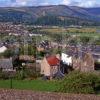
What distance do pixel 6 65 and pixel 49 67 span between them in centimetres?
332

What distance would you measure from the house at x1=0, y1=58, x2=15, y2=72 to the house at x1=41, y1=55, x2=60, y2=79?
2474mm

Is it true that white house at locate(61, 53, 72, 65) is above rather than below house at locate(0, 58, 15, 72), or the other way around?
below

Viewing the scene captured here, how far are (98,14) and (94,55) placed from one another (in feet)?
146

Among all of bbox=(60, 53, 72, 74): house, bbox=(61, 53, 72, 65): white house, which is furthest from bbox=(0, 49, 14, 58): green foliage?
bbox=(61, 53, 72, 65): white house

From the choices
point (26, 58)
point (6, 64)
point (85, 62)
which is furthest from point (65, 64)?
point (6, 64)

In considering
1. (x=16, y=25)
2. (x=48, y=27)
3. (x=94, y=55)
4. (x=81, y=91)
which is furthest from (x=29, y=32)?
(x=81, y=91)

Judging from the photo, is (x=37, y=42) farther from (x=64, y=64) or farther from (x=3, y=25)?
(x=64, y=64)

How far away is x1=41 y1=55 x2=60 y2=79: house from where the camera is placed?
3036cm

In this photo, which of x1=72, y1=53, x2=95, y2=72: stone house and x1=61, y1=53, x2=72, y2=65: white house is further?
x1=61, y1=53, x2=72, y2=65: white house

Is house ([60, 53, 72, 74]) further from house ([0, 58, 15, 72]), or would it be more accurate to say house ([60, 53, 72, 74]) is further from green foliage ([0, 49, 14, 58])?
green foliage ([0, 49, 14, 58])

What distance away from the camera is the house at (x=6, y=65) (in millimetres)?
29931

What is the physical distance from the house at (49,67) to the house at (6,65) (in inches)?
97.4

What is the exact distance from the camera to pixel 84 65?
31641 mm

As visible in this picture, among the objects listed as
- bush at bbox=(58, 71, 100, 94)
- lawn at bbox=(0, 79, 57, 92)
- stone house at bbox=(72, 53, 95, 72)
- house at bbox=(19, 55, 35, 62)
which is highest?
bush at bbox=(58, 71, 100, 94)
